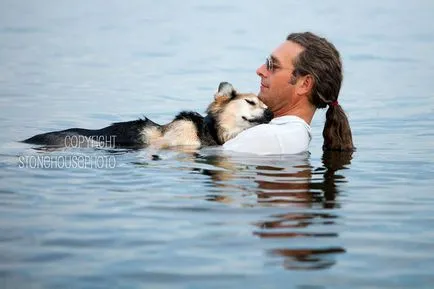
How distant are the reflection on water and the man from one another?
191 millimetres

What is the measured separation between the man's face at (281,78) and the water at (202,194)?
0.51 metres

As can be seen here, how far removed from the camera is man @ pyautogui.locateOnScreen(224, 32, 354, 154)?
24.8 ft

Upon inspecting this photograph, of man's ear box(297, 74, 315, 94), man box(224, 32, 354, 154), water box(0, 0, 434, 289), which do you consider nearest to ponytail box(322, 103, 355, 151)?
man box(224, 32, 354, 154)

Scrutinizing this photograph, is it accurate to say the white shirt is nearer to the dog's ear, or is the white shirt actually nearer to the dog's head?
the dog's head

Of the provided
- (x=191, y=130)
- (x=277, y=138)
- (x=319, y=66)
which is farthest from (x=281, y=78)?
(x=191, y=130)

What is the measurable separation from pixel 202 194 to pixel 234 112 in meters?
2.45

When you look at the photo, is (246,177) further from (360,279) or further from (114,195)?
(360,279)

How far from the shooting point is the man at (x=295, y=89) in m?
7.55

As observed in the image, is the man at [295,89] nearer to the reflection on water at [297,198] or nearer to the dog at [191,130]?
the reflection on water at [297,198]

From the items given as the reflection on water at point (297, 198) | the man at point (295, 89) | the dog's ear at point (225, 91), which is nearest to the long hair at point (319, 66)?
the man at point (295, 89)

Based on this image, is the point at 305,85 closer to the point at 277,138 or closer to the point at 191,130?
the point at 277,138

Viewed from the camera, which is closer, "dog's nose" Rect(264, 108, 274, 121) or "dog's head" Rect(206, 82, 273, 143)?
"dog's nose" Rect(264, 108, 274, 121)

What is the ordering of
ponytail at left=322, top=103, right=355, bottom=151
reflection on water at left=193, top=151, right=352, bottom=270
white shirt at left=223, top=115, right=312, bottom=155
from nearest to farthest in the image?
reflection on water at left=193, top=151, right=352, bottom=270 < white shirt at left=223, top=115, right=312, bottom=155 < ponytail at left=322, top=103, right=355, bottom=151

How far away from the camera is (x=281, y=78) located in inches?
305
